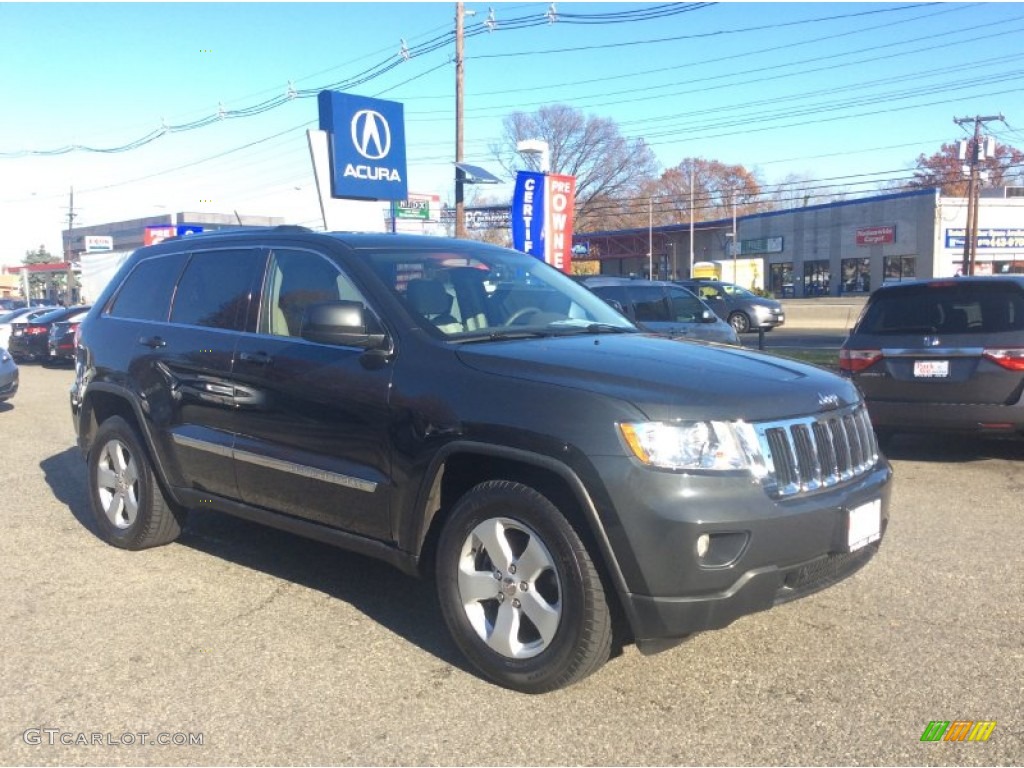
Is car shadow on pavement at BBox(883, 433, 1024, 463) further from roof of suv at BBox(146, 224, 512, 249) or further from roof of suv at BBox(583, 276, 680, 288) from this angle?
roof of suv at BBox(146, 224, 512, 249)

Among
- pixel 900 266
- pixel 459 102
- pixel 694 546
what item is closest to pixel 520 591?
pixel 694 546

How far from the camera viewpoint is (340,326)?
4.01 m

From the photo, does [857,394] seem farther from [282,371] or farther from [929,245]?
[929,245]

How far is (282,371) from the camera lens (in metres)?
4.54

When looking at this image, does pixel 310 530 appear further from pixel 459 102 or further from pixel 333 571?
pixel 459 102

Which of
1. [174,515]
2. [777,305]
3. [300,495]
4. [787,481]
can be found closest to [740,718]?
[787,481]

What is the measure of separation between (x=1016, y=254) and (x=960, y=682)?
5931 cm

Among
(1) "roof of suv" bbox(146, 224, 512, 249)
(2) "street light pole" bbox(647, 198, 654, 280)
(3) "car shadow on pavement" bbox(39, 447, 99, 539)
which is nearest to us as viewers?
(1) "roof of suv" bbox(146, 224, 512, 249)

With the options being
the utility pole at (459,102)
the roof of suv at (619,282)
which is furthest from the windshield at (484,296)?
the utility pole at (459,102)

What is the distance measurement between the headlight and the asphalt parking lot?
3.19 ft

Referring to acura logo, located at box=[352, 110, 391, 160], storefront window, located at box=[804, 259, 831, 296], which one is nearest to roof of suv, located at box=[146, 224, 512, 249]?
acura logo, located at box=[352, 110, 391, 160]

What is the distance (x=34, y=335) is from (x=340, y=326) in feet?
68.7

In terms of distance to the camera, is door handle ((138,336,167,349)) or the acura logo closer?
door handle ((138,336,167,349))

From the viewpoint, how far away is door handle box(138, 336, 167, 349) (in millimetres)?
5391
